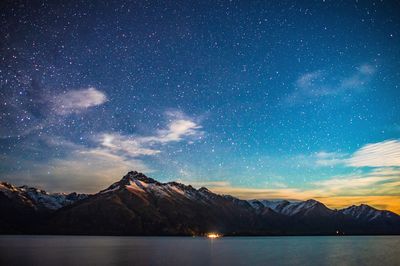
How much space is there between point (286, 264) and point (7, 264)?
7839cm

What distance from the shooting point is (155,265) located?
302ft

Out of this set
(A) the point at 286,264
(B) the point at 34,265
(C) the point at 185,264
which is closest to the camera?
(B) the point at 34,265

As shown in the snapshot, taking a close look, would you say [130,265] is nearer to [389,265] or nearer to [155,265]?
[155,265]

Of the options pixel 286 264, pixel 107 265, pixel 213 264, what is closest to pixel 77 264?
pixel 107 265

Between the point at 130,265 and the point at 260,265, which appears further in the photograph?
the point at 260,265

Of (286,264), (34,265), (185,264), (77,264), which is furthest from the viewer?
(286,264)

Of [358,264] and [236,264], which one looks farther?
[358,264]

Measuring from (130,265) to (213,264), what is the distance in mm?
24682

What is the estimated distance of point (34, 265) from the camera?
83.1 meters

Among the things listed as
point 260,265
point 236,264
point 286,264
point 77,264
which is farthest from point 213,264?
point 77,264

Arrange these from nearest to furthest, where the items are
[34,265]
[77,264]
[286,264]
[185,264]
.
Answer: [34,265] < [77,264] < [185,264] < [286,264]

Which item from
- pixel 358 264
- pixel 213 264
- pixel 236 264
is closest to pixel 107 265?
pixel 213 264

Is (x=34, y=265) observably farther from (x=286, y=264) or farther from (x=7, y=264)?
(x=286, y=264)

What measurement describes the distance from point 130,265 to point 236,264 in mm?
32127
